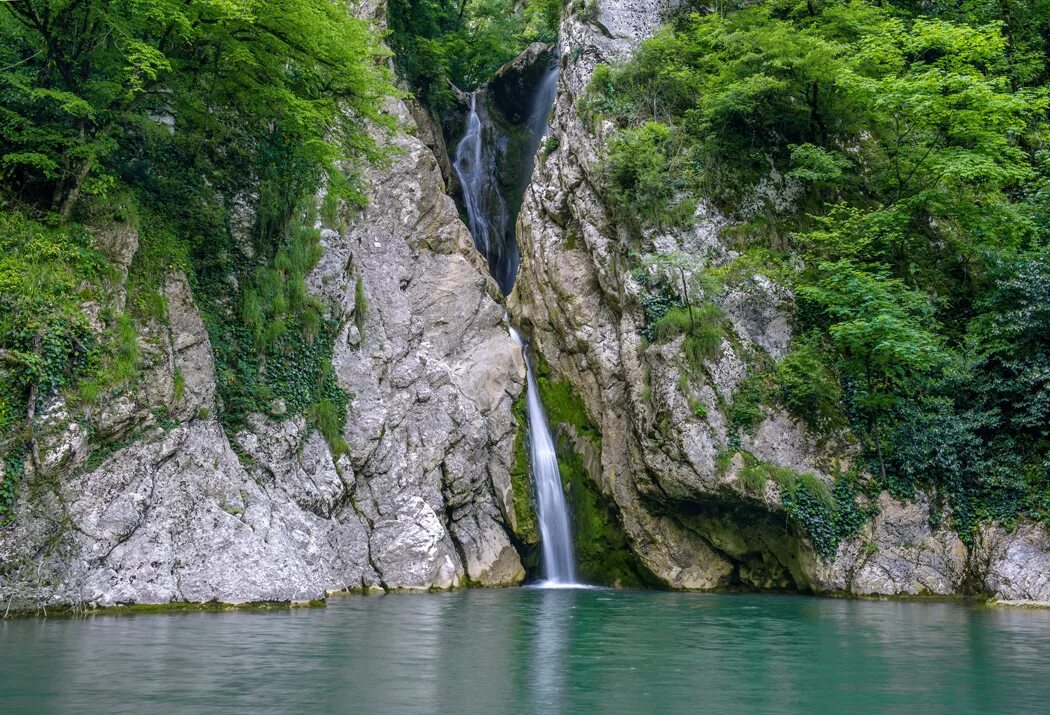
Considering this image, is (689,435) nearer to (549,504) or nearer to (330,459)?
(549,504)

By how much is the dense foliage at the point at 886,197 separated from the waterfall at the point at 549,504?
6.27 metres

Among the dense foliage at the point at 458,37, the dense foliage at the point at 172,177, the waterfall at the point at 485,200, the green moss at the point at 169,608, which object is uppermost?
the dense foliage at the point at 458,37

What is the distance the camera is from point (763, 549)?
18.3 meters

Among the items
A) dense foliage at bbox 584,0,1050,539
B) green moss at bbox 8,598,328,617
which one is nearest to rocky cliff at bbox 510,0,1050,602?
dense foliage at bbox 584,0,1050,539

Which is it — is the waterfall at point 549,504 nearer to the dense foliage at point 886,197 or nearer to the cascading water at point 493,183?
the cascading water at point 493,183

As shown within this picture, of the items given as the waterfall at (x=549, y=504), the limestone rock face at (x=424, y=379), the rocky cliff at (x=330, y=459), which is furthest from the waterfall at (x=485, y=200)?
the waterfall at (x=549, y=504)

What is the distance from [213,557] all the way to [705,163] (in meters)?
16.4

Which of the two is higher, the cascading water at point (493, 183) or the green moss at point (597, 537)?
the cascading water at point (493, 183)

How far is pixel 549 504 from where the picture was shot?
20.7 m

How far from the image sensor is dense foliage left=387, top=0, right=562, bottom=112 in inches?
1107

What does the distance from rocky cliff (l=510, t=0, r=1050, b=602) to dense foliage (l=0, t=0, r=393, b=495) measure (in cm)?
720

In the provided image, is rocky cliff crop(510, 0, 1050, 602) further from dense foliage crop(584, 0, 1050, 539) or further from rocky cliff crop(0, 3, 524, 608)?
rocky cliff crop(0, 3, 524, 608)

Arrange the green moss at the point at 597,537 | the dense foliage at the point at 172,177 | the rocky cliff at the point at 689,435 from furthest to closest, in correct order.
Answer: the green moss at the point at 597,537 → the rocky cliff at the point at 689,435 → the dense foliage at the point at 172,177

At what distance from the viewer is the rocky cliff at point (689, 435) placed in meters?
16.3
